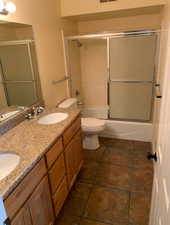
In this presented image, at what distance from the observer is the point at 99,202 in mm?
1870

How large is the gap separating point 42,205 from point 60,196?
34 centimetres

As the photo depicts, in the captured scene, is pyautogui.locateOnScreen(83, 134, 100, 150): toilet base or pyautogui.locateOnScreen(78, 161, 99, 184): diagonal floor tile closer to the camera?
pyautogui.locateOnScreen(78, 161, 99, 184): diagonal floor tile

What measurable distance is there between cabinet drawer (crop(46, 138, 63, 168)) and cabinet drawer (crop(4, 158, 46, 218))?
7 cm

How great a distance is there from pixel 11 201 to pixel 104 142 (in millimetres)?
2219

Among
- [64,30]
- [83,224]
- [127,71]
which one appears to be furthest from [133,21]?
[83,224]

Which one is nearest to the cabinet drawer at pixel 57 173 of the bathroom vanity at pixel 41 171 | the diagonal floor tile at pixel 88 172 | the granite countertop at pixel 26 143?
the bathroom vanity at pixel 41 171

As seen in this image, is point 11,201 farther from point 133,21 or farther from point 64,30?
point 133,21

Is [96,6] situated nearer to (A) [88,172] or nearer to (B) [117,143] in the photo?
(B) [117,143]

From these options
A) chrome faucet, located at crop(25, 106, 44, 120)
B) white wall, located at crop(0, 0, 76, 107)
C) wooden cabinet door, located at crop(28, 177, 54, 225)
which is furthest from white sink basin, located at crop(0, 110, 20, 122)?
wooden cabinet door, located at crop(28, 177, 54, 225)

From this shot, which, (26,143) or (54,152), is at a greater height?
(26,143)

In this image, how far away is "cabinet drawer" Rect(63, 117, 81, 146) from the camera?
1725mm

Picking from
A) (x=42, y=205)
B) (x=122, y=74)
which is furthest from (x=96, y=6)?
(x=42, y=205)

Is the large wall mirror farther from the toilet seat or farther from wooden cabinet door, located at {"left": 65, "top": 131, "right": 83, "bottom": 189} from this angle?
the toilet seat

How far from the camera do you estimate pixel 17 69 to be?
A: 188cm
